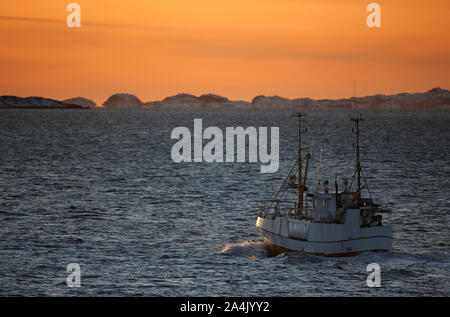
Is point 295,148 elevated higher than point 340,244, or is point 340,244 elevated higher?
point 295,148

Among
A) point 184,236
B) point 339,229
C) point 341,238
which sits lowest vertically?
point 184,236

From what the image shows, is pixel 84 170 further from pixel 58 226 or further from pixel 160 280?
pixel 160 280

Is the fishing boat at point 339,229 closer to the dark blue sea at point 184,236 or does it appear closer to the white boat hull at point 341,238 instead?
the white boat hull at point 341,238

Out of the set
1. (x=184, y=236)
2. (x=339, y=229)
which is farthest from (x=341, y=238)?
(x=184, y=236)

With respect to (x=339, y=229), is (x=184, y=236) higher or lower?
lower

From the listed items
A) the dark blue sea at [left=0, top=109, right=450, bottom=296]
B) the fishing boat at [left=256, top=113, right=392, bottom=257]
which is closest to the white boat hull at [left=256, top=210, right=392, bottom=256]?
the fishing boat at [left=256, top=113, right=392, bottom=257]

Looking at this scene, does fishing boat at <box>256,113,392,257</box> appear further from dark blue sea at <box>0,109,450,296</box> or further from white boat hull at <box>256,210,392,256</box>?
dark blue sea at <box>0,109,450,296</box>

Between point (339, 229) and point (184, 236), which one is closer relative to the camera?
point (339, 229)

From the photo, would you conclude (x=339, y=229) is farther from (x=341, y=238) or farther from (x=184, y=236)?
(x=184, y=236)

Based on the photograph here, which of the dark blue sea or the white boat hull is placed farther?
the white boat hull
